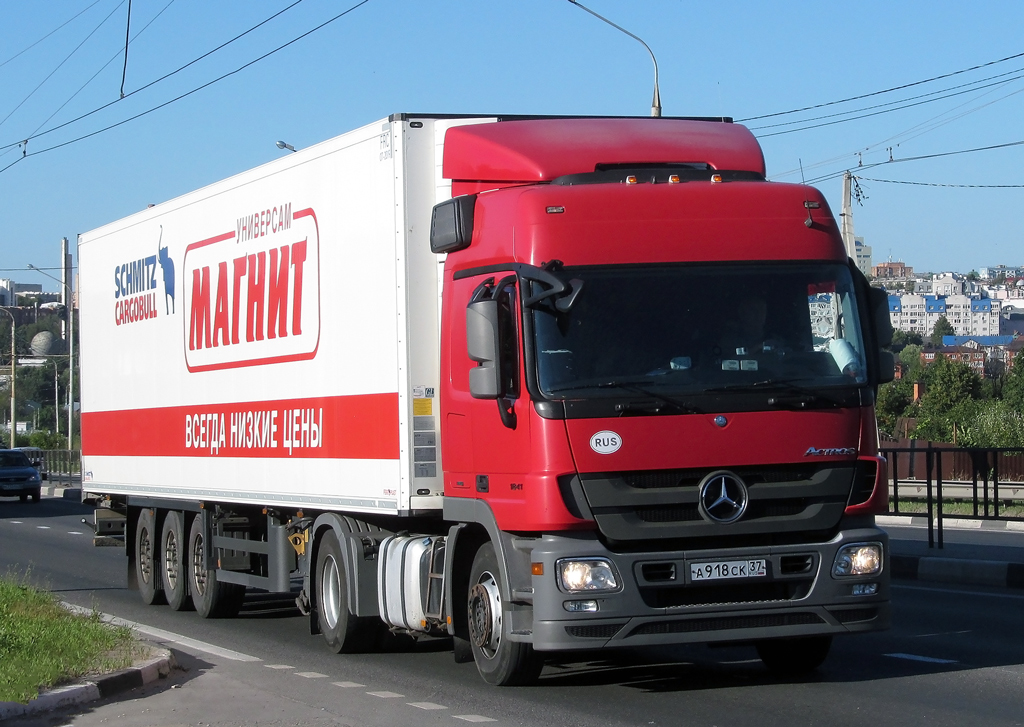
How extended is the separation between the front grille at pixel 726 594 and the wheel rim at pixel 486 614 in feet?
3.13

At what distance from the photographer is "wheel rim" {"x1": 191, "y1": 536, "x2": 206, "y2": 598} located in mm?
13820

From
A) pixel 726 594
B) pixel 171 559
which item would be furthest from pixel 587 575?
pixel 171 559

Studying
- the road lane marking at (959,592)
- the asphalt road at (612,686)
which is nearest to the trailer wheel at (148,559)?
the asphalt road at (612,686)

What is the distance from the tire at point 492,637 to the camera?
855 cm

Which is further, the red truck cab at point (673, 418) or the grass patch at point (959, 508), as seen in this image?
the grass patch at point (959, 508)

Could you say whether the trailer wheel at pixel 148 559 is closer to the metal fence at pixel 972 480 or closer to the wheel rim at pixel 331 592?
the wheel rim at pixel 331 592

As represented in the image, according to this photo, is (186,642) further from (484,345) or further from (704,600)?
(704,600)

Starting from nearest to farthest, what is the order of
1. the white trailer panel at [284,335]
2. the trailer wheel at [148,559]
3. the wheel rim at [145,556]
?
the white trailer panel at [284,335]
the trailer wheel at [148,559]
the wheel rim at [145,556]

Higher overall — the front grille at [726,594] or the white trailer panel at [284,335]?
the white trailer panel at [284,335]

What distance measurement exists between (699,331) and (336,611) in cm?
414

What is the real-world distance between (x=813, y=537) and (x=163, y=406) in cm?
786

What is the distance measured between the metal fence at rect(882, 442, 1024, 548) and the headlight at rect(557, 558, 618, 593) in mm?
10728

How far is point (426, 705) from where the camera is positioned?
27.9 feet

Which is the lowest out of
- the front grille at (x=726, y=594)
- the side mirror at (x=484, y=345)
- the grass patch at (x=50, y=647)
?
the grass patch at (x=50, y=647)
